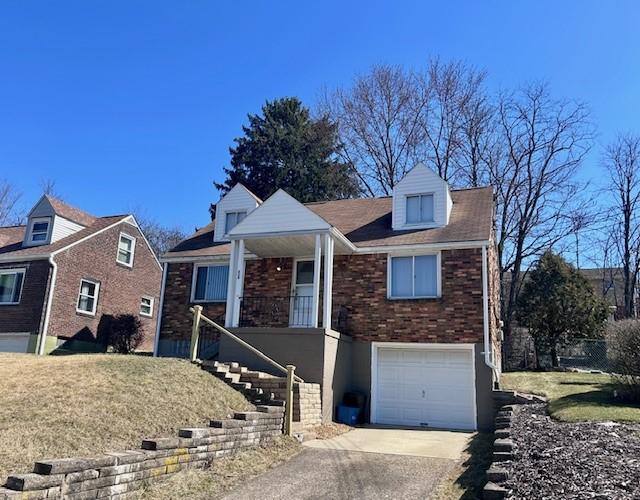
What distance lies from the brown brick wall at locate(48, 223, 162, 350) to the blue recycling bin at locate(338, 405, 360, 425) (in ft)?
39.9

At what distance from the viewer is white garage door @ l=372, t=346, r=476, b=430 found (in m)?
13.2

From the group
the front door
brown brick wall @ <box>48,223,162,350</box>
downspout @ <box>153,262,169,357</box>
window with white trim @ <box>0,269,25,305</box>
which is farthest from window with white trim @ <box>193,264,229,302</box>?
window with white trim @ <box>0,269,25,305</box>

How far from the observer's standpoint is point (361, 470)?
25.4 feet

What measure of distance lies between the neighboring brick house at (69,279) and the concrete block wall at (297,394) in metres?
11.6

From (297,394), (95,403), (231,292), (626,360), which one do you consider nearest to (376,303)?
(231,292)

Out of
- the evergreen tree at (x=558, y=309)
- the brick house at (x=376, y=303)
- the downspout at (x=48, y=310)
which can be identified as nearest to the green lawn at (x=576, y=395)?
the brick house at (x=376, y=303)

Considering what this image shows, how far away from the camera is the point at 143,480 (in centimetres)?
596

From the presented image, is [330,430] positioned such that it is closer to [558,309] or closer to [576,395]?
[576,395]

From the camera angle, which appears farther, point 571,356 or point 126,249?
point 126,249

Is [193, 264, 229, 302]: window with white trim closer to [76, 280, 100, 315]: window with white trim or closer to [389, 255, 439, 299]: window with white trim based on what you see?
[389, 255, 439, 299]: window with white trim

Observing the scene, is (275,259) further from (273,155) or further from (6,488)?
(273,155)

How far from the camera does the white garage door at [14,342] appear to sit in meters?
18.7

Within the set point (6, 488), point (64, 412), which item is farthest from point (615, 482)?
point (64, 412)

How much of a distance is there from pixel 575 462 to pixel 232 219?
13.6 meters
